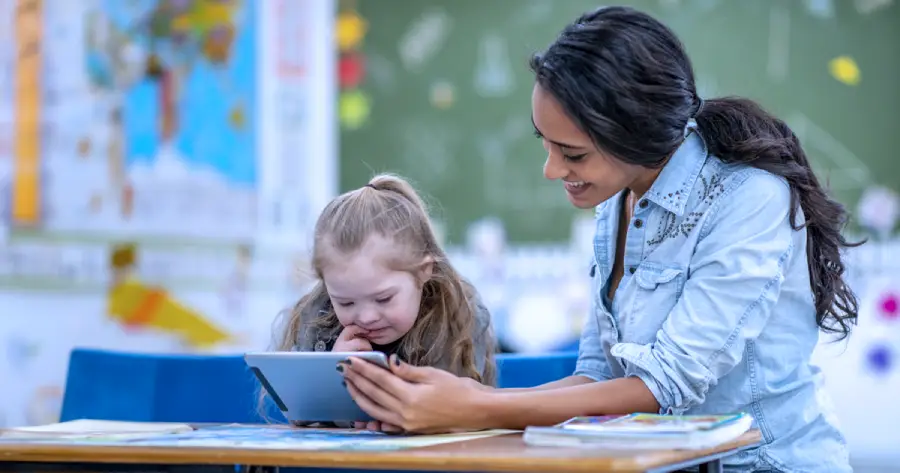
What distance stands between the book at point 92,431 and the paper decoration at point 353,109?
2.84 meters

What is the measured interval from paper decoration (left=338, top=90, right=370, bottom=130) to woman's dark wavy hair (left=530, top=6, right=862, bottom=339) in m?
2.84

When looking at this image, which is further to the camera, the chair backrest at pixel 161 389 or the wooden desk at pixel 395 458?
the chair backrest at pixel 161 389

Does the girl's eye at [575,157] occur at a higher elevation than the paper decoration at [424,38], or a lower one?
lower

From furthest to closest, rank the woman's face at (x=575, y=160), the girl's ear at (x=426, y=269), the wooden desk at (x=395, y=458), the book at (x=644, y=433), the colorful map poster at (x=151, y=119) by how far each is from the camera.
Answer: the colorful map poster at (x=151, y=119)
the girl's ear at (x=426, y=269)
the woman's face at (x=575, y=160)
the book at (x=644, y=433)
the wooden desk at (x=395, y=458)

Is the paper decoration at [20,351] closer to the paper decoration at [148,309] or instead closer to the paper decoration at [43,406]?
the paper decoration at [43,406]

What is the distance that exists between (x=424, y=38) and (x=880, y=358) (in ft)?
6.99

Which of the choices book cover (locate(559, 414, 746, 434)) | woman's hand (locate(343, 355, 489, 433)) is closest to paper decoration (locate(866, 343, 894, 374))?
book cover (locate(559, 414, 746, 434))

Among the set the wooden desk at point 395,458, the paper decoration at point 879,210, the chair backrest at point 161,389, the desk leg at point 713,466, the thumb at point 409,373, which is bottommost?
the chair backrest at point 161,389

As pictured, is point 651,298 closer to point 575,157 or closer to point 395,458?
point 575,157

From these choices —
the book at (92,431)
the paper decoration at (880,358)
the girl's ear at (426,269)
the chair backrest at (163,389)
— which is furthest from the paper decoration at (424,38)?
the book at (92,431)

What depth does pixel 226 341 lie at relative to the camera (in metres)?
4.22

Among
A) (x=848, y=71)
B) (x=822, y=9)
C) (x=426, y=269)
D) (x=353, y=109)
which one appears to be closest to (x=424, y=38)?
(x=353, y=109)

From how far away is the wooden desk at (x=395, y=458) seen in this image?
1.23m

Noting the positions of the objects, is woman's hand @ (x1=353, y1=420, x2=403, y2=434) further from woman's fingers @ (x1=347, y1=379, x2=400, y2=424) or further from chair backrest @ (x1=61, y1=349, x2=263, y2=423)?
chair backrest @ (x1=61, y1=349, x2=263, y2=423)
